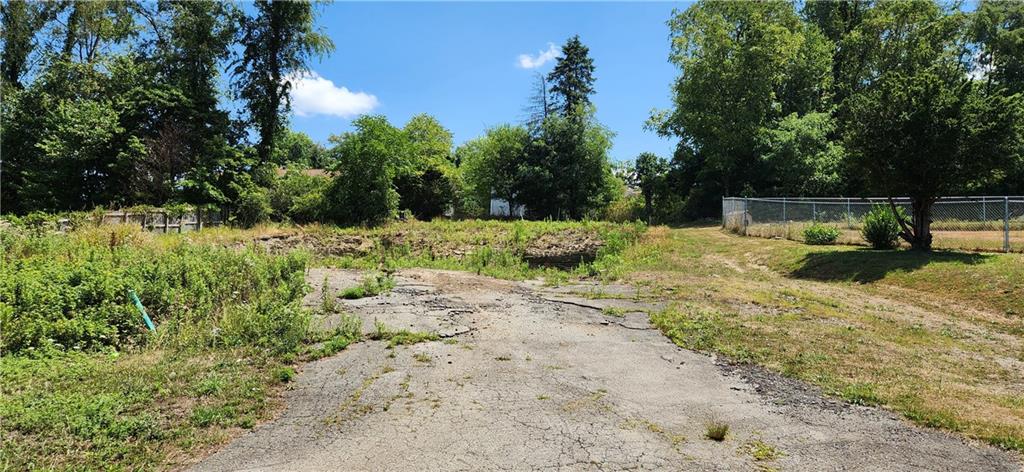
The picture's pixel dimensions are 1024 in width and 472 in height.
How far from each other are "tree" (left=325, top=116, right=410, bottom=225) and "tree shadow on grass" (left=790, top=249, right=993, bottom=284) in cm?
2126

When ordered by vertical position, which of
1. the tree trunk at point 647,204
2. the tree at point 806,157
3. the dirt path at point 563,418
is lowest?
the dirt path at point 563,418

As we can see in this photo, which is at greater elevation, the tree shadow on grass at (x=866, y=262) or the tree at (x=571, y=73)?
the tree at (x=571, y=73)

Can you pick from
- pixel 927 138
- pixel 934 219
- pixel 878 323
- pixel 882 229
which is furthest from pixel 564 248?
pixel 878 323

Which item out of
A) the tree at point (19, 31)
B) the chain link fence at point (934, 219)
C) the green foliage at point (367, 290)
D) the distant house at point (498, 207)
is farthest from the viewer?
the distant house at point (498, 207)

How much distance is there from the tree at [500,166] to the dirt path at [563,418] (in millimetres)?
30467

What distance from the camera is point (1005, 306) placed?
29.6ft

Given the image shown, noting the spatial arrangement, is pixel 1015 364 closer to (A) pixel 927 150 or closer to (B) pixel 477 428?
(B) pixel 477 428

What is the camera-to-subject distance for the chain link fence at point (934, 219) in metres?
13.5

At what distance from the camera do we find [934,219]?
645 inches

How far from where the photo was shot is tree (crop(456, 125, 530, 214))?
37.3 metres

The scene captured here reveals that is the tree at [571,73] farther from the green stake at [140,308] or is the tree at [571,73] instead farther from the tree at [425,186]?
the green stake at [140,308]

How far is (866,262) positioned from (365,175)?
23467mm

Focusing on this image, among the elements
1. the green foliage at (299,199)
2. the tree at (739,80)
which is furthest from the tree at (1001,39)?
the green foliage at (299,199)

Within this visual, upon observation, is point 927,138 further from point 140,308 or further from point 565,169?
point 565,169
